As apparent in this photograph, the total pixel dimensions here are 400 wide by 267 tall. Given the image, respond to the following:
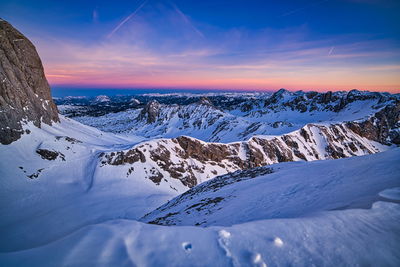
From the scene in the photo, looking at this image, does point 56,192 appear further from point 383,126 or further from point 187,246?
point 383,126

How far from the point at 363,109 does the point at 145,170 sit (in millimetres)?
179469

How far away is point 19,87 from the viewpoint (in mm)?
57344

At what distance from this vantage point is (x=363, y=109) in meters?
147

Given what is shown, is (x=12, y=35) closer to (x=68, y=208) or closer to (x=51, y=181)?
(x=51, y=181)

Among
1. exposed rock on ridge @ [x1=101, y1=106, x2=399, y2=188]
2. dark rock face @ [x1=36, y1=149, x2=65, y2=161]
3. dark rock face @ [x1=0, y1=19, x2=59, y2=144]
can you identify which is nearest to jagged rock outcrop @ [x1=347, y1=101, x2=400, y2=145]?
exposed rock on ridge @ [x1=101, y1=106, x2=399, y2=188]

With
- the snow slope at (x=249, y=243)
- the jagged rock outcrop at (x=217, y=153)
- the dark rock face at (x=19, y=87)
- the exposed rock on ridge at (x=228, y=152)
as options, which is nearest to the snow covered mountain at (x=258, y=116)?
the exposed rock on ridge at (x=228, y=152)

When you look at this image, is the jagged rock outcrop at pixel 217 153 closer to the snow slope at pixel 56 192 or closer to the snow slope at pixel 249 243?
the snow slope at pixel 56 192

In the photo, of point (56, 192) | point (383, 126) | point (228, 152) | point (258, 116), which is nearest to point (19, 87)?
point (56, 192)

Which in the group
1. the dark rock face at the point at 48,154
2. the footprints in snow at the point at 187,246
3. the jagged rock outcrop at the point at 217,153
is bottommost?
the jagged rock outcrop at the point at 217,153

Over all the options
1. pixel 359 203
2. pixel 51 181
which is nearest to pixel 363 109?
pixel 359 203

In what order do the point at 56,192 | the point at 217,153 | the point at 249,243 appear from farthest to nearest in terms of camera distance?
1. the point at 217,153
2. the point at 56,192
3. the point at 249,243

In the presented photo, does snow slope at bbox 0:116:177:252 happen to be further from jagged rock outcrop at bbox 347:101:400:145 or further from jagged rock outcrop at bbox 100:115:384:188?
jagged rock outcrop at bbox 347:101:400:145

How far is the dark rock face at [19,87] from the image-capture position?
48.2 meters

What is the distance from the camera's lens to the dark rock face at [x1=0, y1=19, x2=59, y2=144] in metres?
48.2
